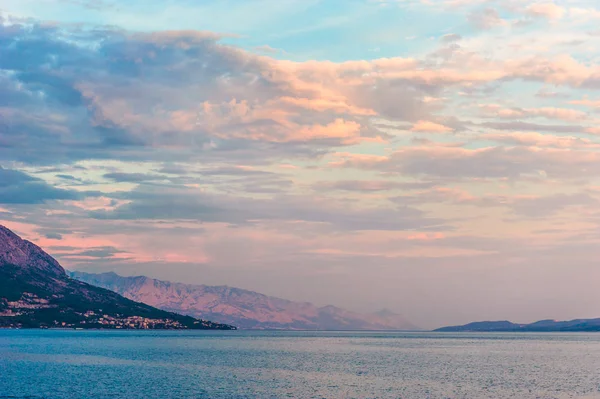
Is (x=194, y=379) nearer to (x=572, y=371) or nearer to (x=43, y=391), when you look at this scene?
(x=43, y=391)

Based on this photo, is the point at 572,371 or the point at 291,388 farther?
the point at 572,371

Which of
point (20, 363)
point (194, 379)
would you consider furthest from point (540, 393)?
point (20, 363)

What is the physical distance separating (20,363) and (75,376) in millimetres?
45781

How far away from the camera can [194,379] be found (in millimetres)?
146125

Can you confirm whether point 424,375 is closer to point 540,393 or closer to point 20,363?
point 540,393

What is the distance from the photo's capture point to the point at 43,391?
122m

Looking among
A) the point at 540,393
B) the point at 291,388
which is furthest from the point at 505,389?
the point at 291,388

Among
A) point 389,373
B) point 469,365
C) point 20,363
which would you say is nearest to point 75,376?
point 20,363

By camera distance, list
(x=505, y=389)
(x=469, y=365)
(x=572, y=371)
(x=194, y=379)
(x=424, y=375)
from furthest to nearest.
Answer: (x=469, y=365) < (x=572, y=371) < (x=424, y=375) < (x=194, y=379) < (x=505, y=389)

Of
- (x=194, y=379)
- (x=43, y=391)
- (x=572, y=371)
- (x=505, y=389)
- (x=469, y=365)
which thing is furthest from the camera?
(x=469, y=365)

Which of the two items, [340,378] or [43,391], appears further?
[340,378]

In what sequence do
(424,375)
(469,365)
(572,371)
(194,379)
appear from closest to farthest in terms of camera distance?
(194,379) < (424,375) < (572,371) < (469,365)

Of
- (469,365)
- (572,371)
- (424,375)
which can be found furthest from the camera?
(469,365)

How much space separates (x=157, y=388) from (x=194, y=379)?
1827 centimetres
